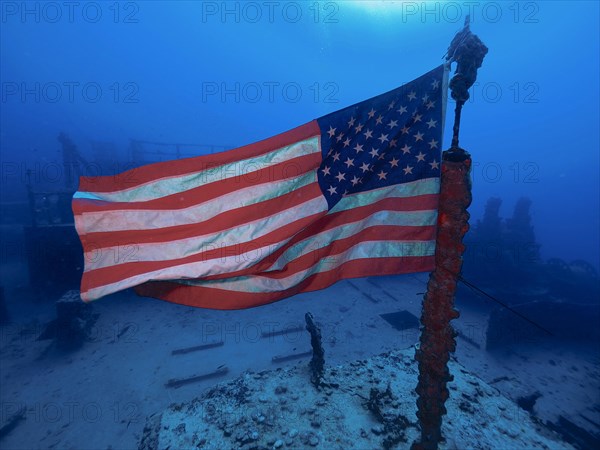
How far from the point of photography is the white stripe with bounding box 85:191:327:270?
343 centimetres

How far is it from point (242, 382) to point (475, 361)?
9971mm

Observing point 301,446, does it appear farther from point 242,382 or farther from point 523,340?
point 523,340

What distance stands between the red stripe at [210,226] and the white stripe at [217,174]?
40 centimetres

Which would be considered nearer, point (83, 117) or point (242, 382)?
point (242, 382)

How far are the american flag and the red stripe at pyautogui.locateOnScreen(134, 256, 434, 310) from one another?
0.04 ft

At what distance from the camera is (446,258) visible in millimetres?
3459

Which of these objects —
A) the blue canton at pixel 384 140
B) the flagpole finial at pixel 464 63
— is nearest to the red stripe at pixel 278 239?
the blue canton at pixel 384 140

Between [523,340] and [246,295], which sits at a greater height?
[246,295]

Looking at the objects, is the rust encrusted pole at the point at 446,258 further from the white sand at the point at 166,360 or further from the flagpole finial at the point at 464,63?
the white sand at the point at 166,360

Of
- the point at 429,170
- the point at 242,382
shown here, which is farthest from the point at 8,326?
the point at 429,170

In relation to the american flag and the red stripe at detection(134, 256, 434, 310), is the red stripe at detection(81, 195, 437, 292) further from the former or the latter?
the red stripe at detection(134, 256, 434, 310)

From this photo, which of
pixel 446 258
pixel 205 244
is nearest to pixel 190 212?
pixel 205 244

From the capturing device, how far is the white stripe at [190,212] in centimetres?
352

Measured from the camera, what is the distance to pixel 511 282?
1880 centimetres
